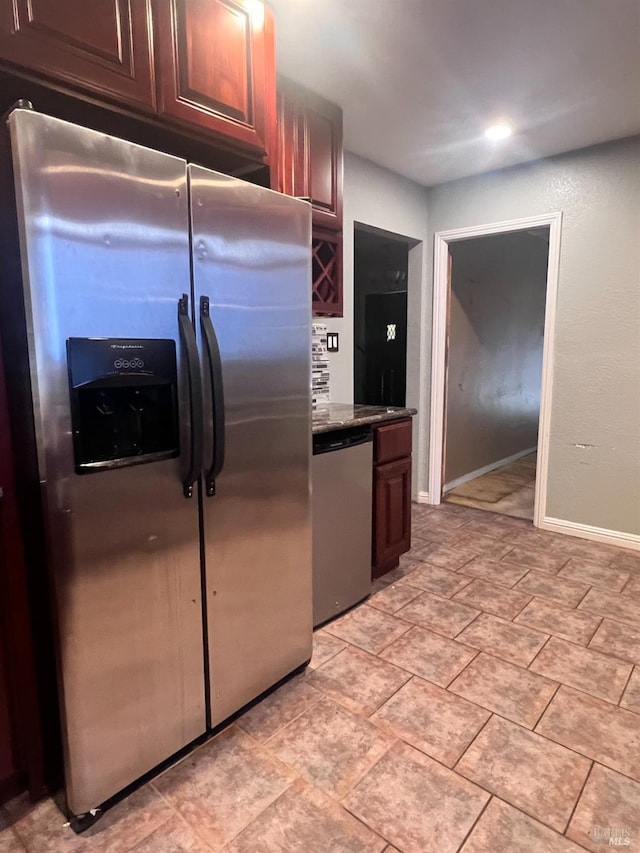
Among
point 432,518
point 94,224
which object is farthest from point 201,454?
point 432,518

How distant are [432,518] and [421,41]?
297 centimetres

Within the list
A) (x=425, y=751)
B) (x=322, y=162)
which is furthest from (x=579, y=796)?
(x=322, y=162)

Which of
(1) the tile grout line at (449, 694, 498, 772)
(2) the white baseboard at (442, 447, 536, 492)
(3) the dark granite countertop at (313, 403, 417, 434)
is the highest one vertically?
(3) the dark granite countertop at (313, 403, 417, 434)

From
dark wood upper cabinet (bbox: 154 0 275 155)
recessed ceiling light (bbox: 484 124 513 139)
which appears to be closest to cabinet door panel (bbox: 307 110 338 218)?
dark wood upper cabinet (bbox: 154 0 275 155)

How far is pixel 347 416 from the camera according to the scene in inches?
100

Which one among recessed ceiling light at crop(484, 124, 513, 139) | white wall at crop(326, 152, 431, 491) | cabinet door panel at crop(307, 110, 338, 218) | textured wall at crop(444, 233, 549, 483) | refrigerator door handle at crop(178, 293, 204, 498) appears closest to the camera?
refrigerator door handle at crop(178, 293, 204, 498)

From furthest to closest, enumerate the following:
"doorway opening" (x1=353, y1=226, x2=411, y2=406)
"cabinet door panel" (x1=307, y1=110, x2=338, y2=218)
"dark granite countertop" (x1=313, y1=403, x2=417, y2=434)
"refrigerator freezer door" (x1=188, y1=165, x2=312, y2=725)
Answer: "doorway opening" (x1=353, y1=226, x2=411, y2=406) → "cabinet door panel" (x1=307, y1=110, x2=338, y2=218) → "dark granite countertop" (x1=313, y1=403, x2=417, y2=434) → "refrigerator freezer door" (x1=188, y1=165, x2=312, y2=725)

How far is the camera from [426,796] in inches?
58.1

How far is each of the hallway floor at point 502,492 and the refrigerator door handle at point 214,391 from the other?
3015 millimetres

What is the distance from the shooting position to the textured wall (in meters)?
4.45

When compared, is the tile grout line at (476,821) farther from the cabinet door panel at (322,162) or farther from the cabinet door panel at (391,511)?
the cabinet door panel at (322,162)

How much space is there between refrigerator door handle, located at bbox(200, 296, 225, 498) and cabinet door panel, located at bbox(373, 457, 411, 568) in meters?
1.28

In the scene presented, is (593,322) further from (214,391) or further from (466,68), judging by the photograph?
(214,391)

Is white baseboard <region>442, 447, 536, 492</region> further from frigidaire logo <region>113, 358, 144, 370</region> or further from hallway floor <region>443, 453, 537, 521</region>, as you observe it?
frigidaire logo <region>113, 358, 144, 370</region>
